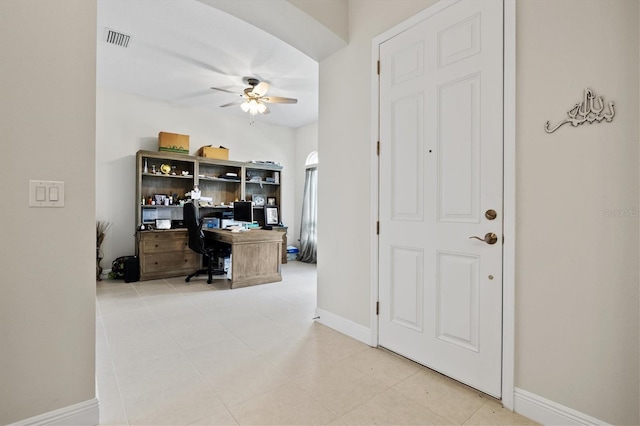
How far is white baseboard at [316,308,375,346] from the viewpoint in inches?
97.2

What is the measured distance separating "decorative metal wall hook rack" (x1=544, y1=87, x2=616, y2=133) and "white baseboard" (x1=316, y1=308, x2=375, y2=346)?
1898 mm

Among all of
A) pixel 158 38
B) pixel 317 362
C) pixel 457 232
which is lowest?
pixel 317 362

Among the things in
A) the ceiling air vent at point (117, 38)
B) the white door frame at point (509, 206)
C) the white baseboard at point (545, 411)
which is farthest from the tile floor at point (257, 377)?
the ceiling air vent at point (117, 38)

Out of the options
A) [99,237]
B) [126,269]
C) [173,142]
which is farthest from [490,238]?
[99,237]

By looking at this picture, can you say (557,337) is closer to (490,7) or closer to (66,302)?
(490,7)

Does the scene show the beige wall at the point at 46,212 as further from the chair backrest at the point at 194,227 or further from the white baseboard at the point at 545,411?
the chair backrest at the point at 194,227

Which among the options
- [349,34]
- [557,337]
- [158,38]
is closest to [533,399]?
[557,337]

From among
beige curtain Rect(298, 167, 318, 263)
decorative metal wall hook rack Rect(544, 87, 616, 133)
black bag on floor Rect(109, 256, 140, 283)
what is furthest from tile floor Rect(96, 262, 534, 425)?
beige curtain Rect(298, 167, 318, 263)

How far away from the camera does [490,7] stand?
1.74 meters

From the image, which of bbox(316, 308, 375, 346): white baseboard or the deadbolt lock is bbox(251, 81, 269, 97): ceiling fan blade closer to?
bbox(316, 308, 375, 346): white baseboard

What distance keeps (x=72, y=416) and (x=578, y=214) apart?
2583mm

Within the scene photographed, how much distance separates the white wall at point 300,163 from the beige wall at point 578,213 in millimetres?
5278

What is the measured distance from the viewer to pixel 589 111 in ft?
4.66

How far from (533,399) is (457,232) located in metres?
0.94
